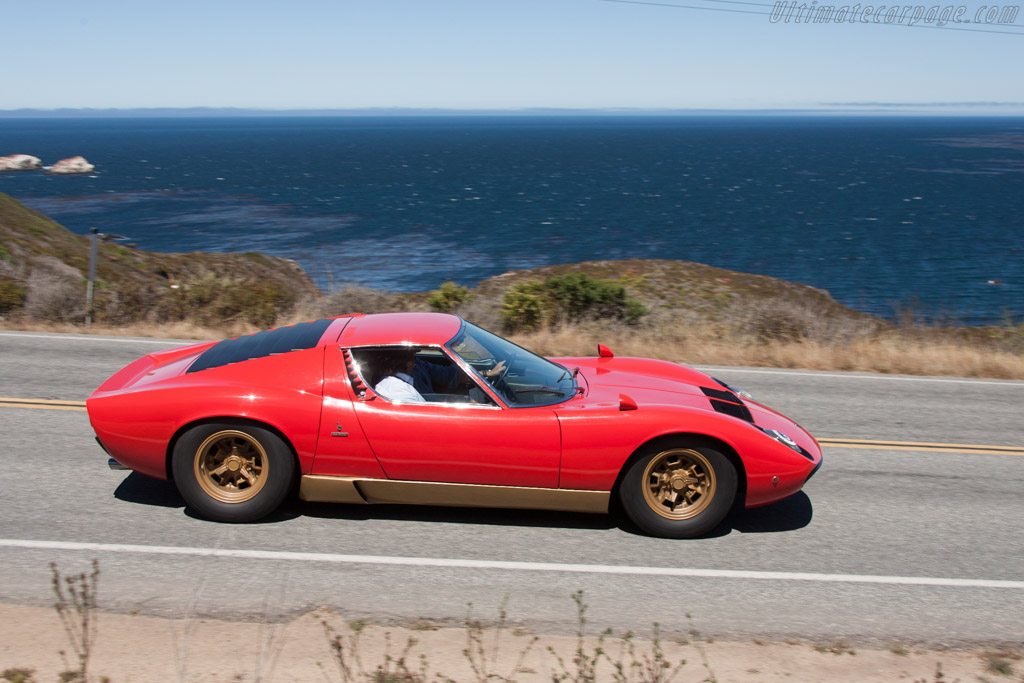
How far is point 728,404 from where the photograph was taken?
5.90m

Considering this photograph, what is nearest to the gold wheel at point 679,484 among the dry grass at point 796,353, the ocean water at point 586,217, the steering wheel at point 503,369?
the steering wheel at point 503,369

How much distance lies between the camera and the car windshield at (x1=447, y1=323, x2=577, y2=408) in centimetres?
553

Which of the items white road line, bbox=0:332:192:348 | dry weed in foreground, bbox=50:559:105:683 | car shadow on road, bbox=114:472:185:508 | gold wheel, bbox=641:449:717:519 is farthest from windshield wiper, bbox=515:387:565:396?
white road line, bbox=0:332:192:348

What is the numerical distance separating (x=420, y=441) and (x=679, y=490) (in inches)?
69.9

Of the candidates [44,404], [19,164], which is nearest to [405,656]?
[44,404]

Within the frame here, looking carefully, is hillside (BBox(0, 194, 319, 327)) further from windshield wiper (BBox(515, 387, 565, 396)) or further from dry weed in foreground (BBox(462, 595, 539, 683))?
dry weed in foreground (BBox(462, 595, 539, 683))

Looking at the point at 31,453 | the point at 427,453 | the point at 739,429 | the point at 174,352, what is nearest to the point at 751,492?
the point at 739,429

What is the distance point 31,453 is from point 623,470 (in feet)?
15.9

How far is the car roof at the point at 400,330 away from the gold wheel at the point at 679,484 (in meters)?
1.69

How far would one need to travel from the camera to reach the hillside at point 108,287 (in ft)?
45.8

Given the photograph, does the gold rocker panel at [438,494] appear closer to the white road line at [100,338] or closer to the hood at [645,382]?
the hood at [645,382]

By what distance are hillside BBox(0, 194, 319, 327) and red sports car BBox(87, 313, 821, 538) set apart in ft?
31.1

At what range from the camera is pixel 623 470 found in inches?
212

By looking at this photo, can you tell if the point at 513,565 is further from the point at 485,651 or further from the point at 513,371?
the point at 513,371
